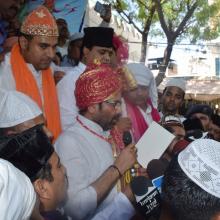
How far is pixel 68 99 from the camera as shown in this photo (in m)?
3.22

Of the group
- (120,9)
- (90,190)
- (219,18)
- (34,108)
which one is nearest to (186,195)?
(90,190)

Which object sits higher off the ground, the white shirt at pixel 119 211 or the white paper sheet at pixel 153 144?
the white paper sheet at pixel 153 144

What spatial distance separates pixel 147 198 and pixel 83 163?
434mm

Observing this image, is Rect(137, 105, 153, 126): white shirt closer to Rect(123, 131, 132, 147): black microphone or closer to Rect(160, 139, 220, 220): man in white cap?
Rect(123, 131, 132, 147): black microphone

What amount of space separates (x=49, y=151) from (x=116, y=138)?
1191mm

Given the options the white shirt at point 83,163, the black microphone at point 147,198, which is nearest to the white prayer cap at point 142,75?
the white shirt at point 83,163

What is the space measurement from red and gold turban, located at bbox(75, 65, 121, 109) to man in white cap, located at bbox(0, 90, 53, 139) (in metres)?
Result: 0.35

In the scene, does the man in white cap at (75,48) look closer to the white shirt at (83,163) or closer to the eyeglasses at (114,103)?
the eyeglasses at (114,103)

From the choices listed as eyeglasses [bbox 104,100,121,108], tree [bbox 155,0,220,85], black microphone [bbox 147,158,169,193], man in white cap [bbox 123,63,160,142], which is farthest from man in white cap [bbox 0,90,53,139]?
tree [bbox 155,0,220,85]

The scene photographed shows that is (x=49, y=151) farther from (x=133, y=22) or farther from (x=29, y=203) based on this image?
(x=133, y=22)

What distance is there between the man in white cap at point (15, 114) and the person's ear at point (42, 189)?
676mm

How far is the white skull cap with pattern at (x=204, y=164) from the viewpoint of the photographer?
4.81 ft

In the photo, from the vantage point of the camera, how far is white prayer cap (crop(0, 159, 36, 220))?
3.65 feet

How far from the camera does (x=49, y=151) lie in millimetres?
1632
